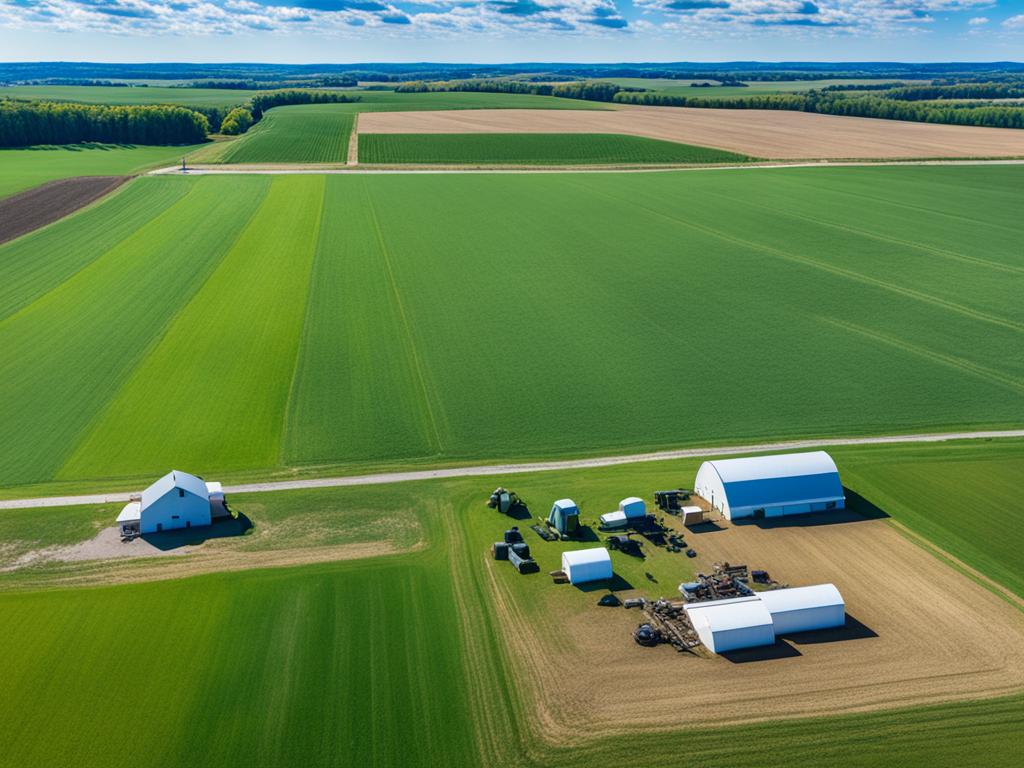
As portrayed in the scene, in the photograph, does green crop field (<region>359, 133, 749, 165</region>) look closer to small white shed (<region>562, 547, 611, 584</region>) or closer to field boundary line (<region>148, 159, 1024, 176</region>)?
field boundary line (<region>148, 159, 1024, 176</region>)

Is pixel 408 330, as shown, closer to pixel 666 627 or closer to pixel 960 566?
pixel 666 627

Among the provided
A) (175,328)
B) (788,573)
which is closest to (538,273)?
(175,328)

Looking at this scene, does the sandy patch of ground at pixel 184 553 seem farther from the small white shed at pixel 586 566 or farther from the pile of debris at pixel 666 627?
the pile of debris at pixel 666 627

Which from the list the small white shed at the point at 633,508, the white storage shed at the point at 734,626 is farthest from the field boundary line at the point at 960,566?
the small white shed at the point at 633,508

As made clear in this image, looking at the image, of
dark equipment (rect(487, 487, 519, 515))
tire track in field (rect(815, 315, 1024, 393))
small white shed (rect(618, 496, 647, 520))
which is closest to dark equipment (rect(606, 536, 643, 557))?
small white shed (rect(618, 496, 647, 520))

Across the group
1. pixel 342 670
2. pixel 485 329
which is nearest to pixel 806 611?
pixel 342 670

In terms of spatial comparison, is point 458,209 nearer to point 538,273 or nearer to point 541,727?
point 538,273
